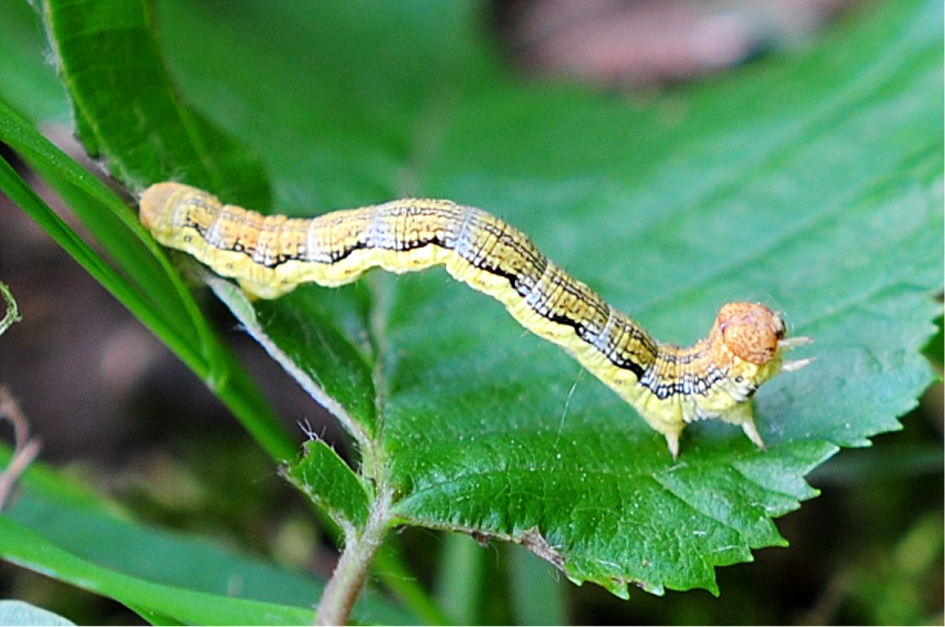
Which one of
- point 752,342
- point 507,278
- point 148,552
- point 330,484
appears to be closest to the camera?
point 330,484

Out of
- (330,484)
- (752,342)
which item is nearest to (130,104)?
(330,484)

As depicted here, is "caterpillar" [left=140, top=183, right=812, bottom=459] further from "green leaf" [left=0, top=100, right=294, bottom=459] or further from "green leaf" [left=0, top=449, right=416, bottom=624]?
"green leaf" [left=0, top=449, right=416, bottom=624]

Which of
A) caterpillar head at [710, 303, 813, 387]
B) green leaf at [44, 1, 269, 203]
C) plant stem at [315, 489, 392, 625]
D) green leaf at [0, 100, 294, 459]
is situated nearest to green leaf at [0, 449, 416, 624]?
green leaf at [0, 100, 294, 459]

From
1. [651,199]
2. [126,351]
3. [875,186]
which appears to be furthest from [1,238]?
[875,186]

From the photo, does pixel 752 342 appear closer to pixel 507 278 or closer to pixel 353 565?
pixel 507 278

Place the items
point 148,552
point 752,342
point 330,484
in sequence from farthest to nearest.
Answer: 1. point 148,552
2. point 752,342
3. point 330,484

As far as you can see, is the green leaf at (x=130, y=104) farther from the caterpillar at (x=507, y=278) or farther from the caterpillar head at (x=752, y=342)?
the caterpillar head at (x=752, y=342)
